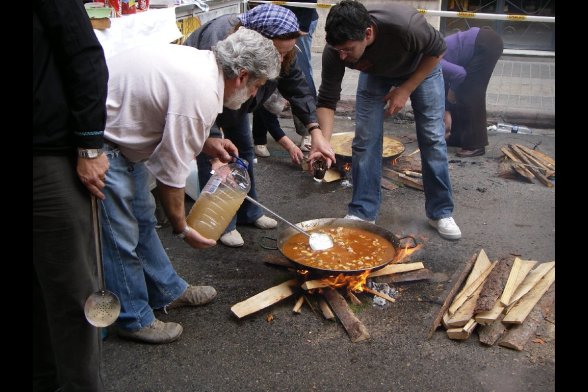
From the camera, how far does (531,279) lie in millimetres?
4141

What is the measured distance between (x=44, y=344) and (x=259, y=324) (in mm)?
1442

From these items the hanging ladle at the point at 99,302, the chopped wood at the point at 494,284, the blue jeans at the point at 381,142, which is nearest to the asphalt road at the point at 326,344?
the chopped wood at the point at 494,284

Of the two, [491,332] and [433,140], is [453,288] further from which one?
[433,140]

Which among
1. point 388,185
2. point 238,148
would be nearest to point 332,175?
point 388,185

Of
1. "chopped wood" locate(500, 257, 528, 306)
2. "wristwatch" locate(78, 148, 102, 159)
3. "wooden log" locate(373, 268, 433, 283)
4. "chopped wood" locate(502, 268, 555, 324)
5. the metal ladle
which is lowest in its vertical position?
"wooden log" locate(373, 268, 433, 283)

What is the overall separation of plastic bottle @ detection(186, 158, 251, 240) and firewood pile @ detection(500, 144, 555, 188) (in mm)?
3806

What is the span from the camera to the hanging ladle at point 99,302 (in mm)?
2656

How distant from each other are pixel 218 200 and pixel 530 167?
4259mm

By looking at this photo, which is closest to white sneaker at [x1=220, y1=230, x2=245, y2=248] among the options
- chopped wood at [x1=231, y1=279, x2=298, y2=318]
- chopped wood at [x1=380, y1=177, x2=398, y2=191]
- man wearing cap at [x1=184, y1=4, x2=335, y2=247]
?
man wearing cap at [x1=184, y1=4, x2=335, y2=247]

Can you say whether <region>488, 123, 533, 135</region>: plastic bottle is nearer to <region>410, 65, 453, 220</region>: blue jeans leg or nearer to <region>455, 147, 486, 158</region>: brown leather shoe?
<region>455, 147, 486, 158</region>: brown leather shoe

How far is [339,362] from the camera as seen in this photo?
3.51 meters

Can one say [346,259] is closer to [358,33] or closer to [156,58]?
[358,33]

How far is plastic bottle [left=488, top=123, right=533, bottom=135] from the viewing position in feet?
26.7
